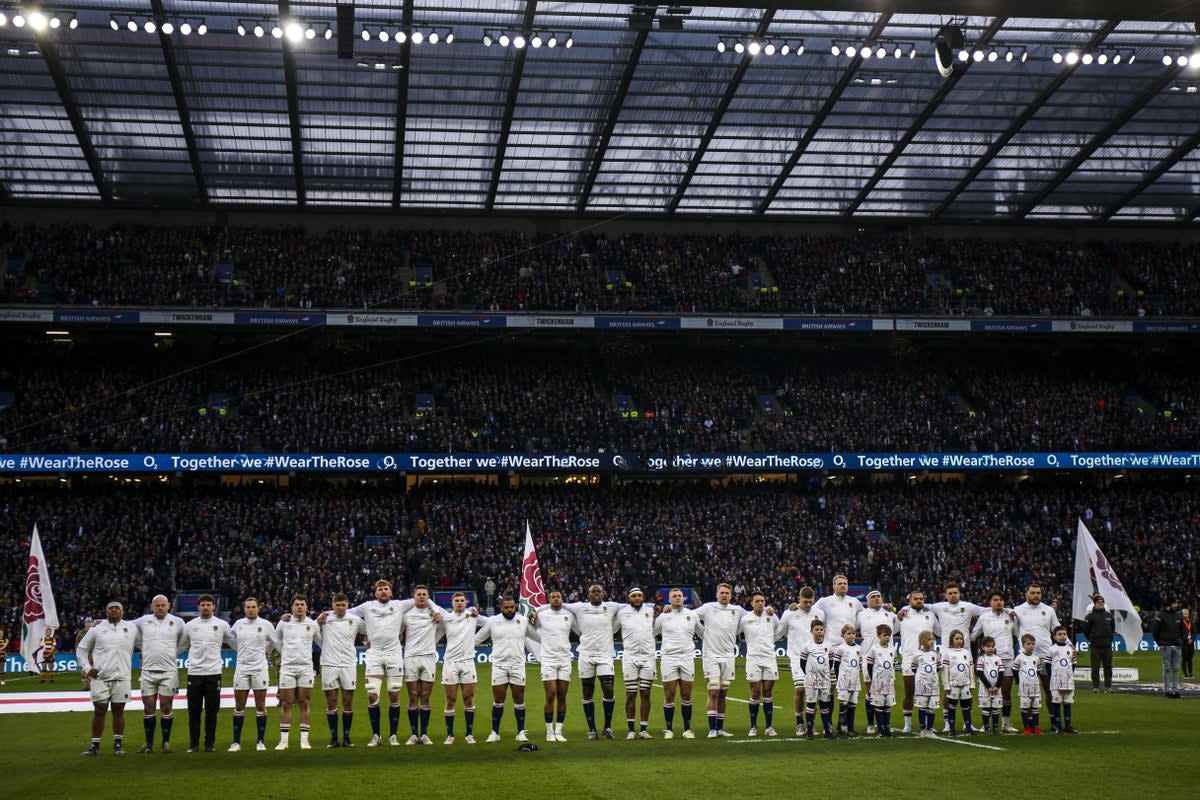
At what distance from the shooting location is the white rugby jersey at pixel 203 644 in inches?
718

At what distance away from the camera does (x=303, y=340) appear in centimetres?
5316

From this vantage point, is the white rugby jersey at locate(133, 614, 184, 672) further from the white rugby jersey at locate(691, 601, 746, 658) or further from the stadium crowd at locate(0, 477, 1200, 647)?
the stadium crowd at locate(0, 477, 1200, 647)

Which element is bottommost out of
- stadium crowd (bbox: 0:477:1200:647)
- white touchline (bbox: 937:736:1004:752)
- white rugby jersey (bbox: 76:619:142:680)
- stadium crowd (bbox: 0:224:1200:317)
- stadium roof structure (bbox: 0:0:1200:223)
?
white touchline (bbox: 937:736:1004:752)

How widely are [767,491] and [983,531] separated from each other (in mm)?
8874

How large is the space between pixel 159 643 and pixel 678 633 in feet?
25.5

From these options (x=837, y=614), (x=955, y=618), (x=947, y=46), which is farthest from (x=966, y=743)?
(x=947, y=46)

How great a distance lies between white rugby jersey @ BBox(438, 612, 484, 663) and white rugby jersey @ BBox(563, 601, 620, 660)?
1652 mm

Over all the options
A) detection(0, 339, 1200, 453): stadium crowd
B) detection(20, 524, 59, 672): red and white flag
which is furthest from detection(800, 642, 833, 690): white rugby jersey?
detection(0, 339, 1200, 453): stadium crowd

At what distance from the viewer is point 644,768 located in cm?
1512

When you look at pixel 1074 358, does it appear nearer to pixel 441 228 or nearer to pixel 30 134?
pixel 441 228

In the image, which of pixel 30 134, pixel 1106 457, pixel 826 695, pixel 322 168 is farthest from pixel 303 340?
pixel 826 695

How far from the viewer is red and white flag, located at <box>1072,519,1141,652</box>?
94.8 feet

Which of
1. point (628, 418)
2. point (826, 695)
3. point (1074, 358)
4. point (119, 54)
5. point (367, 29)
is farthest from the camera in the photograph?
point (1074, 358)

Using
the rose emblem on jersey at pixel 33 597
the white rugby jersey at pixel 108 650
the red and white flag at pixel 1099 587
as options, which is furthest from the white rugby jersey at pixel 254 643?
the red and white flag at pixel 1099 587
